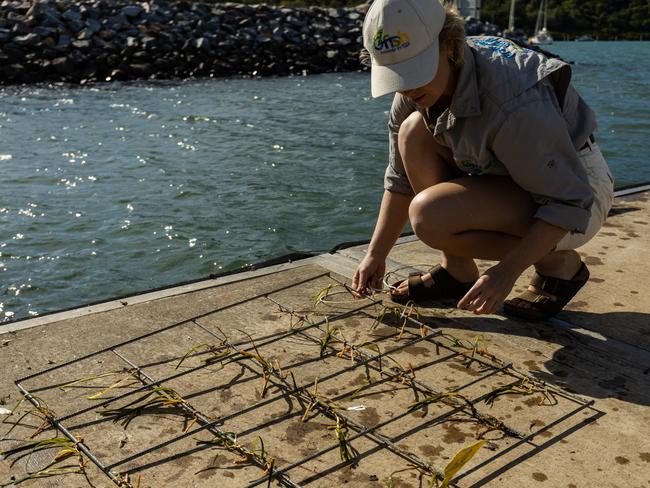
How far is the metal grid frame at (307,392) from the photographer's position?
2107mm

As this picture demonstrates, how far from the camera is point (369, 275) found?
9.91 ft

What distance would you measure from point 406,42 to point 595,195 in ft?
3.04

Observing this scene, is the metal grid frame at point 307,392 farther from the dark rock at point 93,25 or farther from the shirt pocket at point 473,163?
the dark rock at point 93,25

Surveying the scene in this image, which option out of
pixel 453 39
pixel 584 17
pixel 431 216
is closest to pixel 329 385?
pixel 431 216

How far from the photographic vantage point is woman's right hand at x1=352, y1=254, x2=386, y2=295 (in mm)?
3008

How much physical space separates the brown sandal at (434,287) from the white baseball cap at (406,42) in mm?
942

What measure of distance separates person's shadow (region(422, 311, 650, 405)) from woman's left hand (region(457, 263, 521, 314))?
1.04 feet

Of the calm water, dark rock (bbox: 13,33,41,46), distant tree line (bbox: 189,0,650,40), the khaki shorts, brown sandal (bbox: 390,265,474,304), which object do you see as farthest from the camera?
distant tree line (bbox: 189,0,650,40)

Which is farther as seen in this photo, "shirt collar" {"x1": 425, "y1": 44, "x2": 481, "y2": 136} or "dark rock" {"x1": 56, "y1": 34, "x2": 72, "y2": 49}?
"dark rock" {"x1": 56, "y1": 34, "x2": 72, "y2": 49}

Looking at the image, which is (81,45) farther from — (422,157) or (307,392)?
(307,392)

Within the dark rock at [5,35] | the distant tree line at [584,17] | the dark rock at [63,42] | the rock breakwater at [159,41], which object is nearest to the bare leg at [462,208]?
the rock breakwater at [159,41]

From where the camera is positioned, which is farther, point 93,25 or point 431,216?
point 93,25

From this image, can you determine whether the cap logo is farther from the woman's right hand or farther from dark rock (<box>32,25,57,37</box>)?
dark rock (<box>32,25,57,37</box>)

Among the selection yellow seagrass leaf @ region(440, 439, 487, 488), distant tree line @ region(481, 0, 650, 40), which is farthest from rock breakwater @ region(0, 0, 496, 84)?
distant tree line @ region(481, 0, 650, 40)
